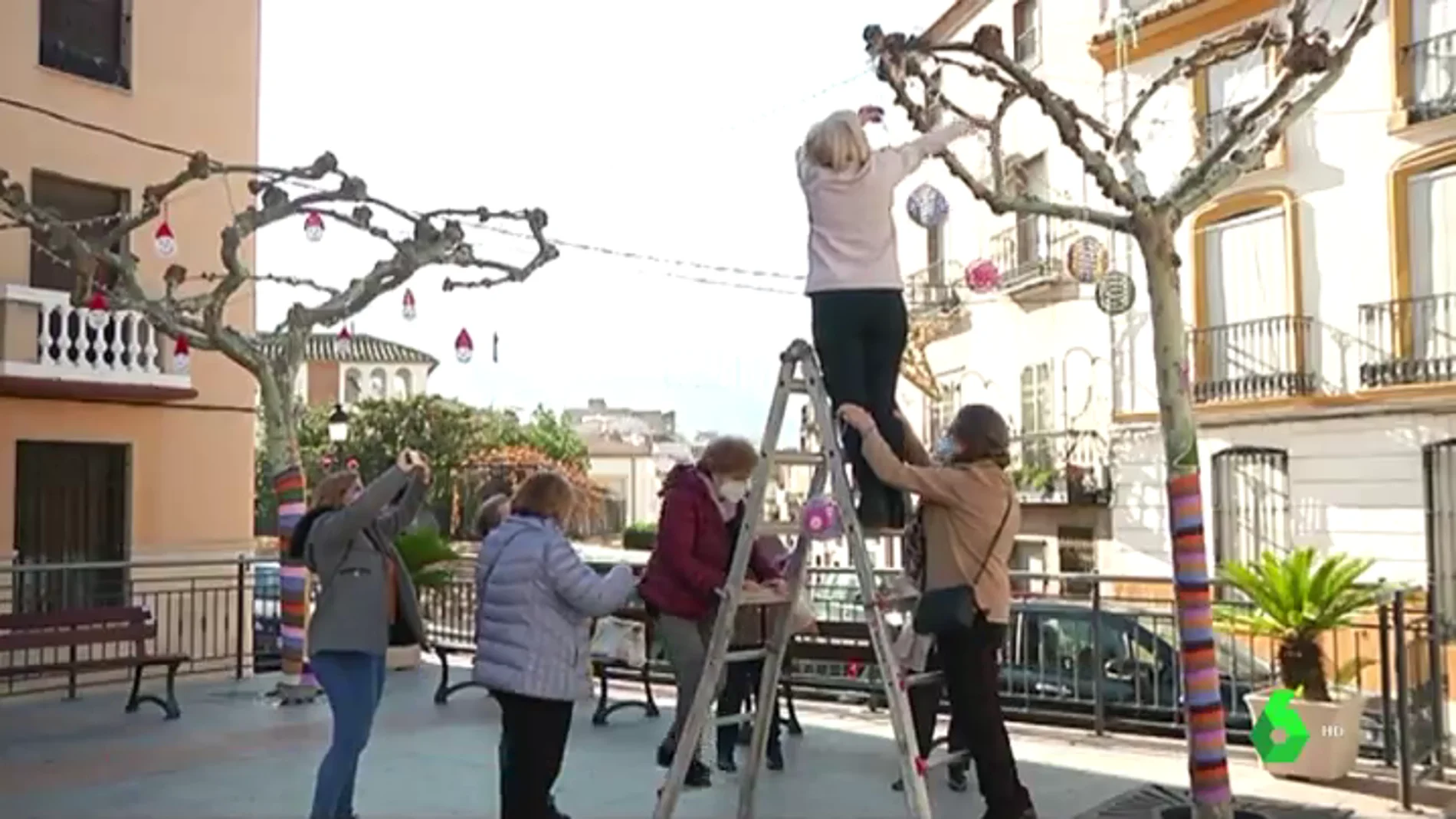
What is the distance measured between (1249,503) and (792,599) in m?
15.7

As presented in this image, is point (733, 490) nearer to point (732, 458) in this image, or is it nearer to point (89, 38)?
point (732, 458)

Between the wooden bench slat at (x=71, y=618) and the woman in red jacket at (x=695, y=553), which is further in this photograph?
the wooden bench slat at (x=71, y=618)

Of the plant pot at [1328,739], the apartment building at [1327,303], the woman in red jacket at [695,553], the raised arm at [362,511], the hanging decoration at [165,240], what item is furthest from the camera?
the apartment building at [1327,303]

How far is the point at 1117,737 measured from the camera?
29.8ft

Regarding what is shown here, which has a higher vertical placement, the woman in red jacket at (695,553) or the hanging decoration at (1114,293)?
the hanging decoration at (1114,293)

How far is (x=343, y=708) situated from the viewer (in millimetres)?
6031

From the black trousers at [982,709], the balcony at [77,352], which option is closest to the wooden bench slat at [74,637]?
the balcony at [77,352]

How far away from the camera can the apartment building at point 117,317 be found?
45.5ft

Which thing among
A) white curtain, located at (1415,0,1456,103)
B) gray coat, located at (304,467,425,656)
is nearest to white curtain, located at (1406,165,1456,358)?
white curtain, located at (1415,0,1456,103)

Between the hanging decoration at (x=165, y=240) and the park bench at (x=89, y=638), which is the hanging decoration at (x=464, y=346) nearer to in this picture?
the hanging decoration at (x=165, y=240)

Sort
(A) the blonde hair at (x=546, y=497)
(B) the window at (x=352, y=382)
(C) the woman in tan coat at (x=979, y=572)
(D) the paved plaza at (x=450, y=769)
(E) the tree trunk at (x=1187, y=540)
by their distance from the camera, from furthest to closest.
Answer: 1. (B) the window at (x=352, y=382)
2. (D) the paved plaza at (x=450, y=769)
3. (E) the tree trunk at (x=1187, y=540)
4. (A) the blonde hair at (x=546, y=497)
5. (C) the woman in tan coat at (x=979, y=572)

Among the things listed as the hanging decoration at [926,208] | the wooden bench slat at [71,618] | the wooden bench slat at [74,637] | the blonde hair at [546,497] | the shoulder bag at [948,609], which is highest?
the hanging decoration at [926,208]

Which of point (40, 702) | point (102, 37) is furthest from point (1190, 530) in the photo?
point (102, 37)

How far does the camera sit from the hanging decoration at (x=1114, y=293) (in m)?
17.8
